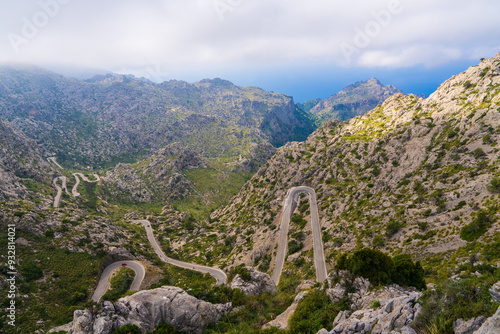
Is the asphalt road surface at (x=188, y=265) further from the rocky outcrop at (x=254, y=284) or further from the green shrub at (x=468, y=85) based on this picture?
the green shrub at (x=468, y=85)

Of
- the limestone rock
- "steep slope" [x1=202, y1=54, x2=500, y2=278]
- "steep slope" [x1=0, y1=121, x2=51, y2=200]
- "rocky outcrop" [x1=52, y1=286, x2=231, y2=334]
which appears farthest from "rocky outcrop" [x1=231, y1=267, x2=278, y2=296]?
"steep slope" [x1=0, y1=121, x2=51, y2=200]

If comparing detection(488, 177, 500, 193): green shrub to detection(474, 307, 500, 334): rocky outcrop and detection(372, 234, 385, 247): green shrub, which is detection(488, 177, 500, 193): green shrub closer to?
detection(372, 234, 385, 247): green shrub

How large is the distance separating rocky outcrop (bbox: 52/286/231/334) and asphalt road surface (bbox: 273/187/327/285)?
38.8 meters

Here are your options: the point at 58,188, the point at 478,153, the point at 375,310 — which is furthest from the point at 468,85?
the point at 58,188

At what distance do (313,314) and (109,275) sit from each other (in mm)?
68740

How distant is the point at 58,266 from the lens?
61.3 m

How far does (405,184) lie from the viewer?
72312mm

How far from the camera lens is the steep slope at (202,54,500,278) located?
48938 millimetres

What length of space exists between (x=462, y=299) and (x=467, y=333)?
8.00 feet

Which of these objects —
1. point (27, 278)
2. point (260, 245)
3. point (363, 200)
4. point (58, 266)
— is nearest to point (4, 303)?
A: point (27, 278)

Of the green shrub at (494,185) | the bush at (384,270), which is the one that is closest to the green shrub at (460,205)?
the green shrub at (494,185)

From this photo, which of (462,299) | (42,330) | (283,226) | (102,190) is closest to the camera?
(462,299)

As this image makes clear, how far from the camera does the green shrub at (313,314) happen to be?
25.1 meters

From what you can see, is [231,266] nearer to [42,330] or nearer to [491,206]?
[42,330]
